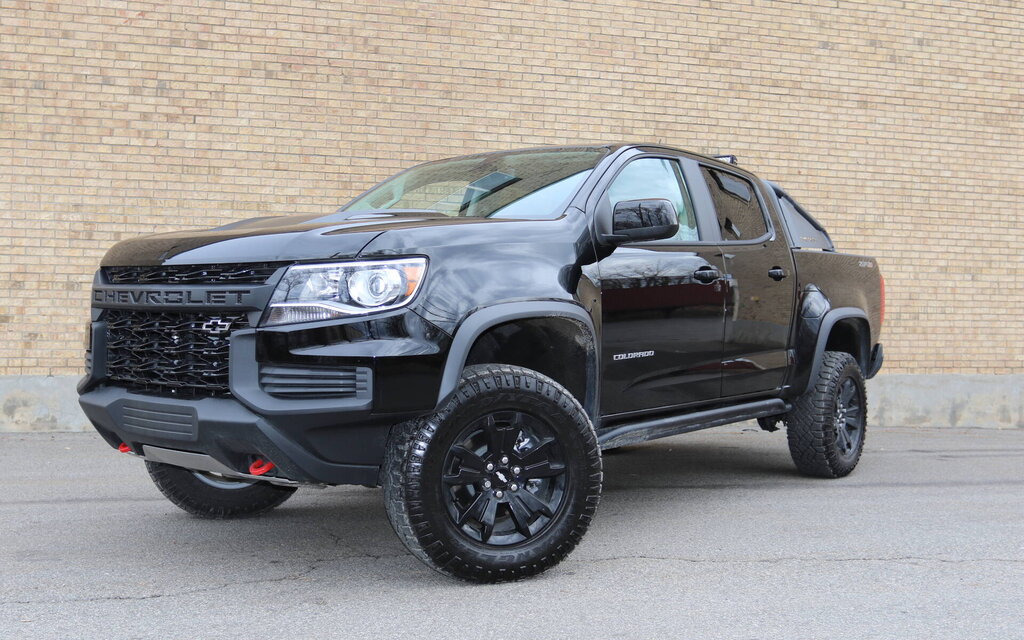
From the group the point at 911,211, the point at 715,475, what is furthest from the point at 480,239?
the point at 911,211

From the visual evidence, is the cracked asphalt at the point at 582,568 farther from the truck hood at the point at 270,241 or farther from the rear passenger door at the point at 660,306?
the truck hood at the point at 270,241

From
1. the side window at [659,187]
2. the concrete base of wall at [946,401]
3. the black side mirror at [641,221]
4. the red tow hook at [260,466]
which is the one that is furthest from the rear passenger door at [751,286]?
the concrete base of wall at [946,401]

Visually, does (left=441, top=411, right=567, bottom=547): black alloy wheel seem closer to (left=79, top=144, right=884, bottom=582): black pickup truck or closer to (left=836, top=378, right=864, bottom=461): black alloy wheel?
(left=79, top=144, right=884, bottom=582): black pickup truck

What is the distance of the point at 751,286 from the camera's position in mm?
5645

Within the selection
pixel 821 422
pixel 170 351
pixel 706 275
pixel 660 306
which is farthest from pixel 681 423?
pixel 170 351

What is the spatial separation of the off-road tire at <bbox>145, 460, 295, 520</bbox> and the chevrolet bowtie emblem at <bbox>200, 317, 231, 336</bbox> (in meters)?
1.44

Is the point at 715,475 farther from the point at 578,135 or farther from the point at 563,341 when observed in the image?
the point at 578,135

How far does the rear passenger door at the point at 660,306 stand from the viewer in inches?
184

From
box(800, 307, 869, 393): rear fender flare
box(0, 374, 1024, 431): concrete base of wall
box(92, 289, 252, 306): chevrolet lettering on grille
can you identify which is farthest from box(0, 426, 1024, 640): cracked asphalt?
box(0, 374, 1024, 431): concrete base of wall

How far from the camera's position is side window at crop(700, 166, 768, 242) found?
18.8ft

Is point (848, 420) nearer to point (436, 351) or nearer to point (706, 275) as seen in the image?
point (706, 275)

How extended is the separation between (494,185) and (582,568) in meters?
1.90

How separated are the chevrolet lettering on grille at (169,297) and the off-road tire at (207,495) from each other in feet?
3.72

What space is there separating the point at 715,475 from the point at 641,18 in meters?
5.36
